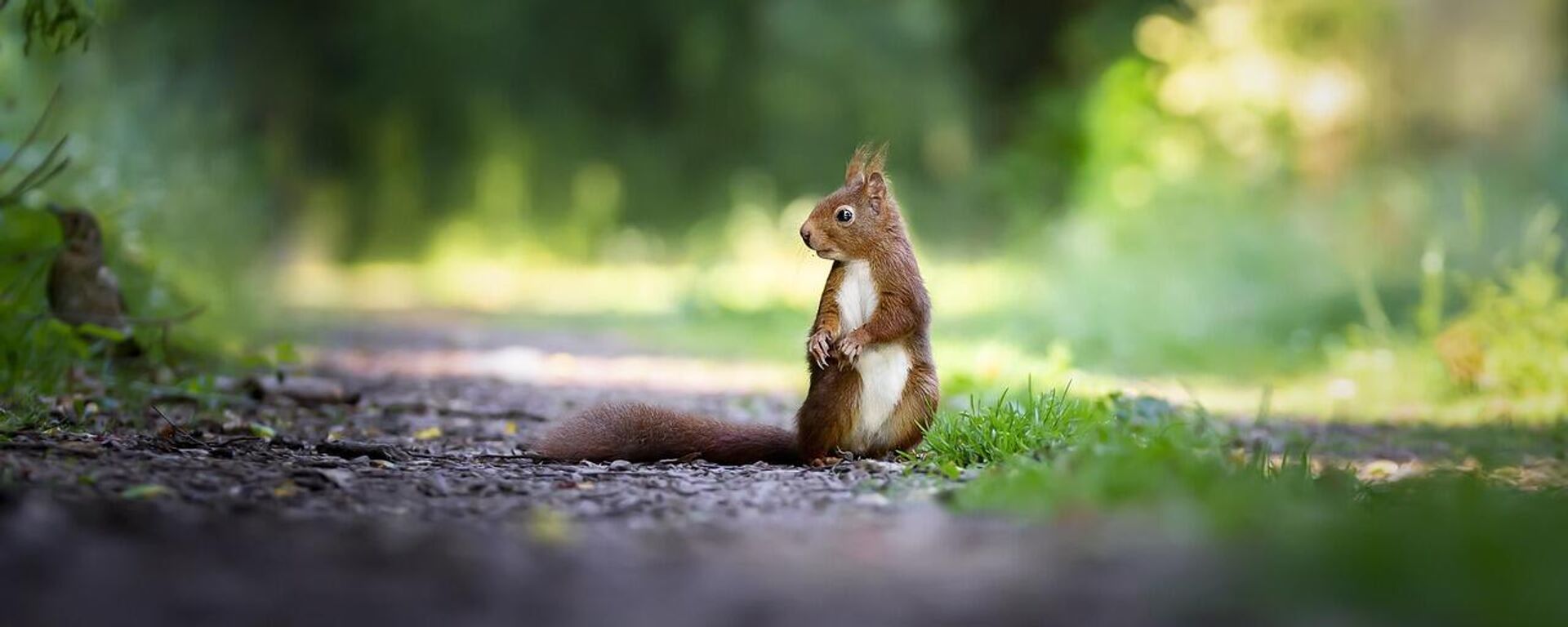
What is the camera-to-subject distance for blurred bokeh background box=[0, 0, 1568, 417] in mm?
8102

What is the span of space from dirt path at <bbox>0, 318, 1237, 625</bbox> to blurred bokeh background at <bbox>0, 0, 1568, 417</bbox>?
152 cm

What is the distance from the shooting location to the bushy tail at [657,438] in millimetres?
4707

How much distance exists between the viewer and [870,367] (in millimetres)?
4562

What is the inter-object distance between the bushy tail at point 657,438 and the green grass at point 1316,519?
2.37 feet

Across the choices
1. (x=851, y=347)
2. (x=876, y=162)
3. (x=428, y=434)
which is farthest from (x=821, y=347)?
(x=428, y=434)

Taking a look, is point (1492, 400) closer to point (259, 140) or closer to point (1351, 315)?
point (1351, 315)

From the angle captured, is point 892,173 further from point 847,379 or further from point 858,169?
point 847,379

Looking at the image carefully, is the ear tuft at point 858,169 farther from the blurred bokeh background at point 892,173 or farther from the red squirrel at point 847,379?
the blurred bokeh background at point 892,173

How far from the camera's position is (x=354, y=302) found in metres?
15.4

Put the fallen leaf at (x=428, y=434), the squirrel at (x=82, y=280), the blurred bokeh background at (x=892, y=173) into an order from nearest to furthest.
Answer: the fallen leaf at (x=428, y=434), the squirrel at (x=82, y=280), the blurred bokeh background at (x=892, y=173)

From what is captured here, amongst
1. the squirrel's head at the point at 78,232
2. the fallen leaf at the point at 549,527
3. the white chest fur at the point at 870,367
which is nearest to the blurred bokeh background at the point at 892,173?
the squirrel's head at the point at 78,232

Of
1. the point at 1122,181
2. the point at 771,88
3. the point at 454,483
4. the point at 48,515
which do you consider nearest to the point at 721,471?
the point at 454,483

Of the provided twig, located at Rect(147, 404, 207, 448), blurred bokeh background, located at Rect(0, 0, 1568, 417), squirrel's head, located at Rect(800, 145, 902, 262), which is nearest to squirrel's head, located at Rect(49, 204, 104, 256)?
blurred bokeh background, located at Rect(0, 0, 1568, 417)

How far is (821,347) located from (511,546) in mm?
1862
